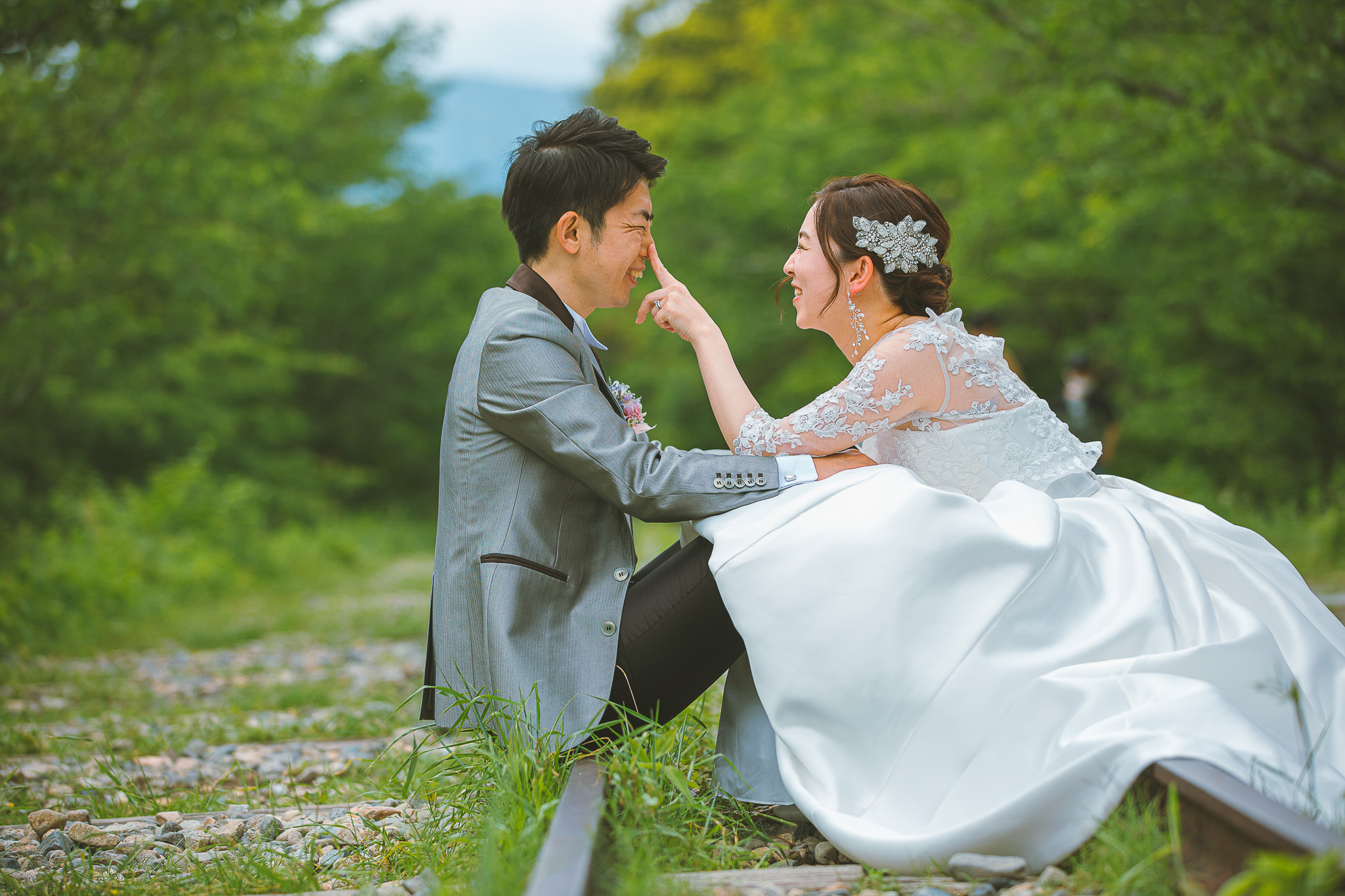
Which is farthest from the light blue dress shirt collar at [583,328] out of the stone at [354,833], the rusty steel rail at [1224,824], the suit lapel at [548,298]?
the rusty steel rail at [1224,824]

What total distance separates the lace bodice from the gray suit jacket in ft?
0.78

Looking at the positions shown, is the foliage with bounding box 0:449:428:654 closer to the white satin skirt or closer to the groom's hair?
the groom's hair

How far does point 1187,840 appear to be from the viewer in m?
2.05

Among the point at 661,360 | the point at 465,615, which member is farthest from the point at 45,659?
the point at 661,360

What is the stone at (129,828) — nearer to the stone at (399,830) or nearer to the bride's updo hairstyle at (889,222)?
the stone at (399,830)

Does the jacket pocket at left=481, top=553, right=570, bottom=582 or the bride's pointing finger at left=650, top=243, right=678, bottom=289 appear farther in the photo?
the bride's pointing finger at left=650, top=243, right=678, bottom=289

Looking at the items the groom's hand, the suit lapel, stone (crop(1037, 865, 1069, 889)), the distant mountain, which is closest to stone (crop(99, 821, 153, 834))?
the suit lapel

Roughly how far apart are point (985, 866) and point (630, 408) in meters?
1.74

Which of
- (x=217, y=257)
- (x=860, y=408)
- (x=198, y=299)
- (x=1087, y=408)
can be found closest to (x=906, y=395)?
(x=860, y=408)

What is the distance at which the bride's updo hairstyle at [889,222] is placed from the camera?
138 inches

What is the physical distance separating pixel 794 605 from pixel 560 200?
1.37 metres

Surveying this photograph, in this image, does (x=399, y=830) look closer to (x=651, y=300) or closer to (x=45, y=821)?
(x=45, y=821)

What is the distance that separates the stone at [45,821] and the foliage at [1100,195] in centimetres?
289

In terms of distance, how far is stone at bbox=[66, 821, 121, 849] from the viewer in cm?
315
